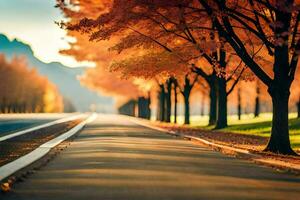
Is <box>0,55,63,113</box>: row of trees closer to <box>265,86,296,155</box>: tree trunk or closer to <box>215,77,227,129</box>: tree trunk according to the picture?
<box>215,77,227,129</box>: tree trunk

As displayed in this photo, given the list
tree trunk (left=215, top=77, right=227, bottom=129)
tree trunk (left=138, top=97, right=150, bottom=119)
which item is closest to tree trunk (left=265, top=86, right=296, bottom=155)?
tree trunk (left=215, top=77, right=227, bottom=129)

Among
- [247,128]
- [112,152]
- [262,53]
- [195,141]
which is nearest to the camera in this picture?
[112,152]

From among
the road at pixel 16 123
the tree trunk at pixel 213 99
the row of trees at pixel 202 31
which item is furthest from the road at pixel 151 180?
the tree trunk at pixel 213 99

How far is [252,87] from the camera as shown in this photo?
8006cm

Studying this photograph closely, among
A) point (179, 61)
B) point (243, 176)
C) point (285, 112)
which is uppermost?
point (179, 61)

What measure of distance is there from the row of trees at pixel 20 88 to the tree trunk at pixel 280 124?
95845 mm

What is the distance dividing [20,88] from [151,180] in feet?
388

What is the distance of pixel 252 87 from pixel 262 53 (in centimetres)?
3796

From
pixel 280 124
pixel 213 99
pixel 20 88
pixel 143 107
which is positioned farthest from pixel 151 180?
pixel 20 88

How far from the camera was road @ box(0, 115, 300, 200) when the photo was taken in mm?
11742

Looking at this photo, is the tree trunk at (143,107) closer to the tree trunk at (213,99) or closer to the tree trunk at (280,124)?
the tree trunk at (213,99)

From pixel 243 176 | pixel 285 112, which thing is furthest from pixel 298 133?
pixel 243 176

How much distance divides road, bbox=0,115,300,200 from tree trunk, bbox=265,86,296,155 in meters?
4.40

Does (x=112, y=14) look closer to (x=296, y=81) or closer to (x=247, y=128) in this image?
(x=247, y=128)
